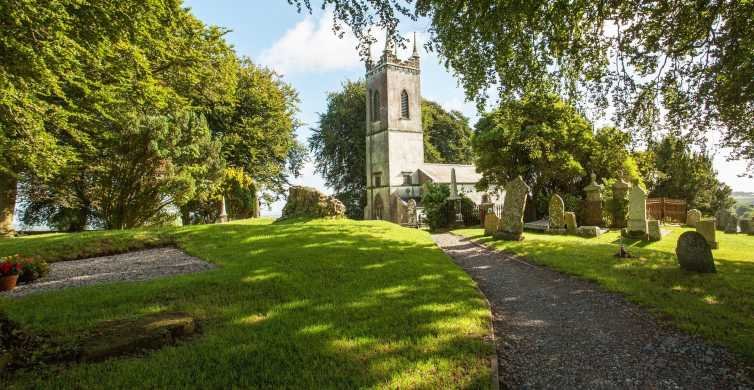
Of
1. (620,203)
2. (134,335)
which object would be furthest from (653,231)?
(134,335)

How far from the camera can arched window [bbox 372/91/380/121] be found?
38.0 metres

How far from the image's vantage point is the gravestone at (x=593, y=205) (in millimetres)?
17719

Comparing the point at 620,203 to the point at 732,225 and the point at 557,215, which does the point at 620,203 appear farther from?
the point at 732,225

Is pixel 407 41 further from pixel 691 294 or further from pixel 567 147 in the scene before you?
pixel 567 147

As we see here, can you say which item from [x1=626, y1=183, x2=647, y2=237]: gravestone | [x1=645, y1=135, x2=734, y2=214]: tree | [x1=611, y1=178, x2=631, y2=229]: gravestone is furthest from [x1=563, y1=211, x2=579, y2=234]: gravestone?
[x1=645, y1=135, x2=734, y2=214]: tree

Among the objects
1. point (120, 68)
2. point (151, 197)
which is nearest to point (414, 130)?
point (151, 197)

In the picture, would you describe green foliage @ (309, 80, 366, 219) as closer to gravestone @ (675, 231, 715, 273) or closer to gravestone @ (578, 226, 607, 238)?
gravestone @ (578, 226, 607, 238)

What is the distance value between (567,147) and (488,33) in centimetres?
1538

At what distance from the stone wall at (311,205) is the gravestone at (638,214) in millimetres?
12569

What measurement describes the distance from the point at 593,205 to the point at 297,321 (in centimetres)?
1806

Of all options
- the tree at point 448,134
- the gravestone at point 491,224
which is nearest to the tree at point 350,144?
the tree at point 448,134

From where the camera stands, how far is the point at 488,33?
813cm

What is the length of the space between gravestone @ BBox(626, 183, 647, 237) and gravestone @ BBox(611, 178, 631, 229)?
444 centimetres

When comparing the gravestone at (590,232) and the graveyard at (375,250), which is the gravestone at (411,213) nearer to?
the graveyard at (375,250)
